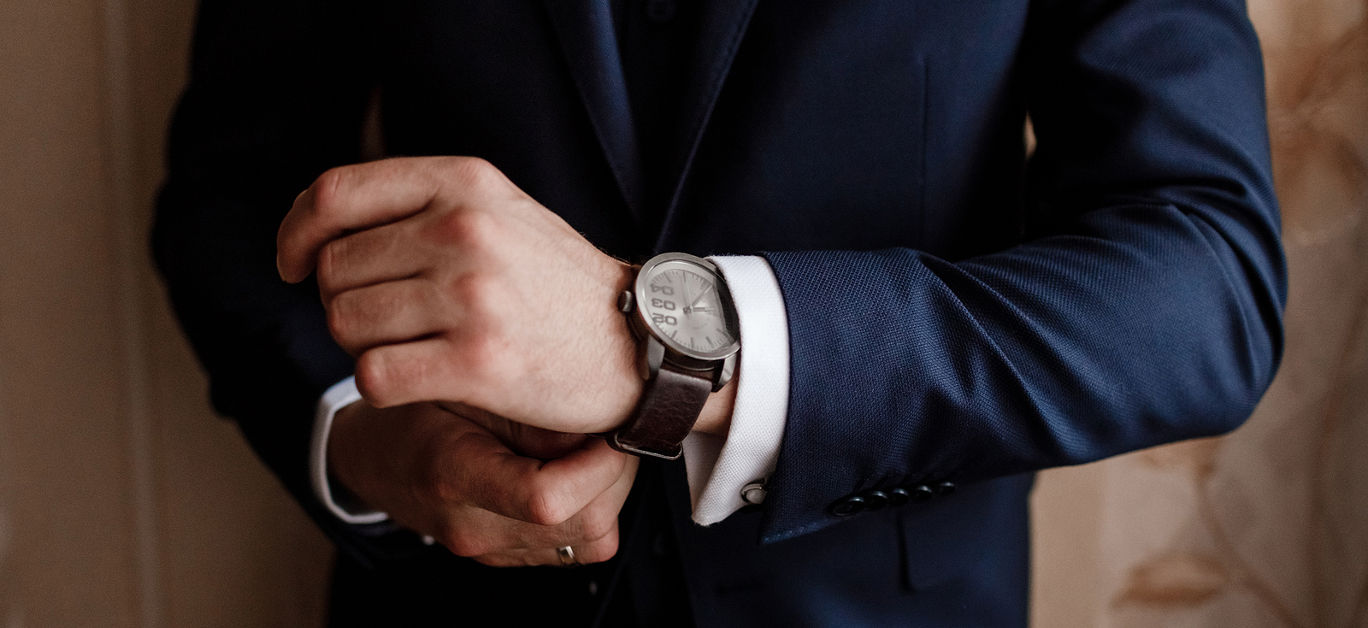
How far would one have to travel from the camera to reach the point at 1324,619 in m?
1.18

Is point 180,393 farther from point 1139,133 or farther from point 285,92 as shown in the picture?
point 1139,133

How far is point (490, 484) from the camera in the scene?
0.67m

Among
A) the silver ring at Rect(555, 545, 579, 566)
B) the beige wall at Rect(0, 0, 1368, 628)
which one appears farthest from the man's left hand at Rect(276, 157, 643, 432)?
the beige wall at Rect(0, 0, 1368, 628)

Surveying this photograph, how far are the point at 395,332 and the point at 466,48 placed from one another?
424 mm

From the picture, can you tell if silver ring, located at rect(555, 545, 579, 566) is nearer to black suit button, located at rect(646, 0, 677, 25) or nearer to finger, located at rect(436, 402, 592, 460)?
finger, located at rect(436, 402, 592, 460)

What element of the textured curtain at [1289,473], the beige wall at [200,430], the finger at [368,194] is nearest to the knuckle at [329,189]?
the finger at [368,194]

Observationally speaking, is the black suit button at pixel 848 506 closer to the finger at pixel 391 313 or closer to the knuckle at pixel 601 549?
the knuckle at pixel 601 549

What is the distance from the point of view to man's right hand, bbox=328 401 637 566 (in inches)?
25.4

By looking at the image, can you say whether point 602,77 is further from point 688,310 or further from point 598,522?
point 598,522

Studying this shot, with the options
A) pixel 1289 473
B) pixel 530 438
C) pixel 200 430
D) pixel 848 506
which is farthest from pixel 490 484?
pixel 1289 473

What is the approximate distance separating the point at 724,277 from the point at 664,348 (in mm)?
83

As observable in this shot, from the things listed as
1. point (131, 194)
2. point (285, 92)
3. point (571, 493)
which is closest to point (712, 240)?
point (571, 493)

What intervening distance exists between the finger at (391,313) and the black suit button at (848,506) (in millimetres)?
369

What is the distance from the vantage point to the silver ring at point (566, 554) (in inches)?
29.5
